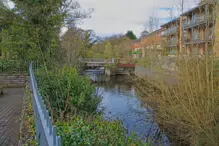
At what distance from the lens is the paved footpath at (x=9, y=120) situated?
396cm

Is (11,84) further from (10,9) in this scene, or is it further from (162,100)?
(162,100)

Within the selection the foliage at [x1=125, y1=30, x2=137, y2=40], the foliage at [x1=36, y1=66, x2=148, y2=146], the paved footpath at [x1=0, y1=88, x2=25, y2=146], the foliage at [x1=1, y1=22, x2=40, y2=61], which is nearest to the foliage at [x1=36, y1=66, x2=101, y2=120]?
the foliage at [x1=36, y1=66, x2=148, y2=146]

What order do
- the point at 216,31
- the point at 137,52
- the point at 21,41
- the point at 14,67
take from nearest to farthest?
the point at 216,31
the point at 21,41
the point at 14,67
the point at 137,52

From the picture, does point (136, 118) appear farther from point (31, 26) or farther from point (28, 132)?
point (31, 26)

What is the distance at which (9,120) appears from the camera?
5.16m

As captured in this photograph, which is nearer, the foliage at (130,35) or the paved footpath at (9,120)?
the paved footpath at (9,120)

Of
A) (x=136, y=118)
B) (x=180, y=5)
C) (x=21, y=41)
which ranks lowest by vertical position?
(x=136, y=118)

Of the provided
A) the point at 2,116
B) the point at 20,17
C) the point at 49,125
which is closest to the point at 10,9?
the point at 20,17

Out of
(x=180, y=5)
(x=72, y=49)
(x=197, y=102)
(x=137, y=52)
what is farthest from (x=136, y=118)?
(x=137, y=52)

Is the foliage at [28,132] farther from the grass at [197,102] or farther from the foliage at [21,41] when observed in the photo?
the foliage at [21,41]

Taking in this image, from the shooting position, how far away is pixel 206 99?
586 cm

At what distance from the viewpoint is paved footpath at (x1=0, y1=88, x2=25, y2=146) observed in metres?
3.96

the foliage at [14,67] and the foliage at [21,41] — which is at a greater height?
the foliage at [21,41]

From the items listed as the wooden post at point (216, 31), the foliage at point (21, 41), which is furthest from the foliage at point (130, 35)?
the wooden post at point (216, 31)
